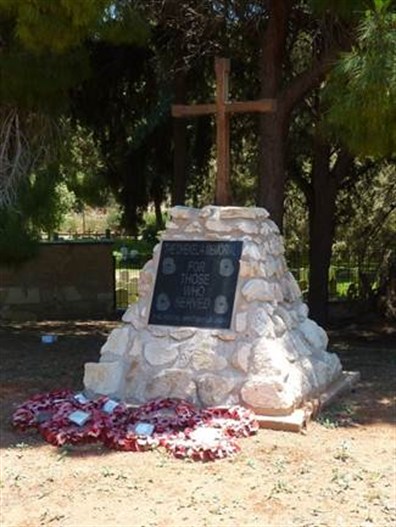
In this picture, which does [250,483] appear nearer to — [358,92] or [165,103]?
[358,92]

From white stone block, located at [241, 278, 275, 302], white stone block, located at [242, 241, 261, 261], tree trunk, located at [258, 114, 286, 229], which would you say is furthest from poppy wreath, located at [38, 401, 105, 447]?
tree trunk, located at [258, 114, 286, 229]

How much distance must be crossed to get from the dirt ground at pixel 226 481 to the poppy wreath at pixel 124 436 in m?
0.06

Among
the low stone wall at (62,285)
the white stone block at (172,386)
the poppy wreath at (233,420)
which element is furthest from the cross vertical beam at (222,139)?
the low stone wall at (62,285)

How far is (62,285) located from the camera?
13.0 metres

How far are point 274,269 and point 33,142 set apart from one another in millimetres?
3509

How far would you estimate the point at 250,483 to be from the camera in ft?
14.2

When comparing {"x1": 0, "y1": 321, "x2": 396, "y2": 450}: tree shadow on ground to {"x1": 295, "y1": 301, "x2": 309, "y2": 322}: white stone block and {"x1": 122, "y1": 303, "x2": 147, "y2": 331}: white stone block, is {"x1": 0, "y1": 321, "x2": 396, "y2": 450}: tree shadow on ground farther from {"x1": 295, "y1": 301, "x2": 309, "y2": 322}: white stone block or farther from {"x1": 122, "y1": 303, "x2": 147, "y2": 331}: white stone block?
{"x1": 122, "y1": 303, "x2": 147, "y2": 331}: white stone block

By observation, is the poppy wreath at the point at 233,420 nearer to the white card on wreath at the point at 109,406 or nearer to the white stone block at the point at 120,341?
the white card on wreath at the point at 109,406

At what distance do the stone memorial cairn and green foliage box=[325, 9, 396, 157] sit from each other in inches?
33.9

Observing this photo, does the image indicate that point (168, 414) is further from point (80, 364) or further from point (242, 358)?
point (80, 364)

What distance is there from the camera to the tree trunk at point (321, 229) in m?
10.8

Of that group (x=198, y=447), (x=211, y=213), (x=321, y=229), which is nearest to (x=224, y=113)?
(x=211, y=213)

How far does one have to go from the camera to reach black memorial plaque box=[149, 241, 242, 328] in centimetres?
574

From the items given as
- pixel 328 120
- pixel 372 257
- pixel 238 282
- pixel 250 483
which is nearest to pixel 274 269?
pixel 238 282
